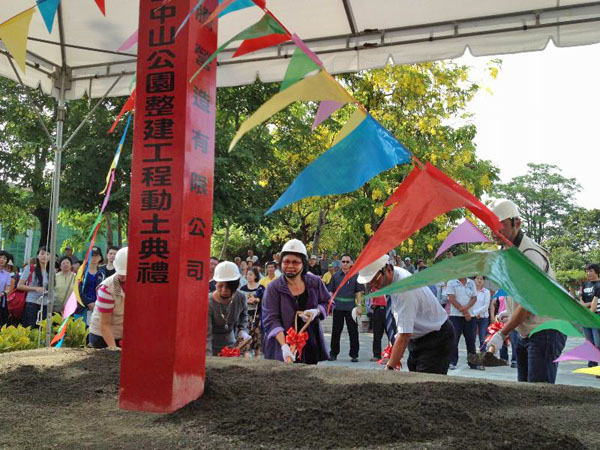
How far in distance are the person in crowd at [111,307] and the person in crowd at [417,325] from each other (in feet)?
6.80

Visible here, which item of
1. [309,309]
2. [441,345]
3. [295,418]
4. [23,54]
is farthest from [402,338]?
[23,54]

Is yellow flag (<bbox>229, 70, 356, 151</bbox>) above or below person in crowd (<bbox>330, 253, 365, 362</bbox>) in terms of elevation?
above

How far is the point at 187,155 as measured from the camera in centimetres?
269

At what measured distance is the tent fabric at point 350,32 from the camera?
4418 millimetres

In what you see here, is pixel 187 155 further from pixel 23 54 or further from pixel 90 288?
pixel 90 288

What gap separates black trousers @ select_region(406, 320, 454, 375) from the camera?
14.6ft

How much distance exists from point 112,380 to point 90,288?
190 inches

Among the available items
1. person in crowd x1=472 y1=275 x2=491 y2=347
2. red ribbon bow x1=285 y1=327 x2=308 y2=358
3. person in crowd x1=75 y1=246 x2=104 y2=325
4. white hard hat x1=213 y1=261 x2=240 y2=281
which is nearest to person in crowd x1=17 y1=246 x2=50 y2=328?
person in crowd x1=75 y1=246 x2=104 y2=325

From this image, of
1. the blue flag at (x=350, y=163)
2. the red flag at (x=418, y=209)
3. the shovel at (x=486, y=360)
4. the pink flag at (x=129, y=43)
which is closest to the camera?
the red flag at (x=418, y=209)

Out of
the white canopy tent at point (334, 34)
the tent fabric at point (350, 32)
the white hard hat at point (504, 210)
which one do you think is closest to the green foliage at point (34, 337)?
the white canopy tent at point (334, 34)

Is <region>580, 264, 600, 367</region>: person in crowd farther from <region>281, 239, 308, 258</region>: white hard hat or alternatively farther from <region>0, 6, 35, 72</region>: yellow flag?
<region>0, 6, 35, 72</region>: yellow flag

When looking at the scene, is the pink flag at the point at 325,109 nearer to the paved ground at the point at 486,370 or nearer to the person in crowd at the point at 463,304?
the paved ground at the point at 486,370

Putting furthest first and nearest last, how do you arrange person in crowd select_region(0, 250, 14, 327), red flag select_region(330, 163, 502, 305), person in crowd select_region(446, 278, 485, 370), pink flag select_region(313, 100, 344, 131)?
person in crowd select_region(446, 278, 485, 370)
person in crowd select_region(0, 250, 14, 327)
pink flag select_region(313, 100, 344, 131)
red flag select_region(330, 163, 502, 305)

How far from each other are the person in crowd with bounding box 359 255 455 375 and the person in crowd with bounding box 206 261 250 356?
1636 millimetres
